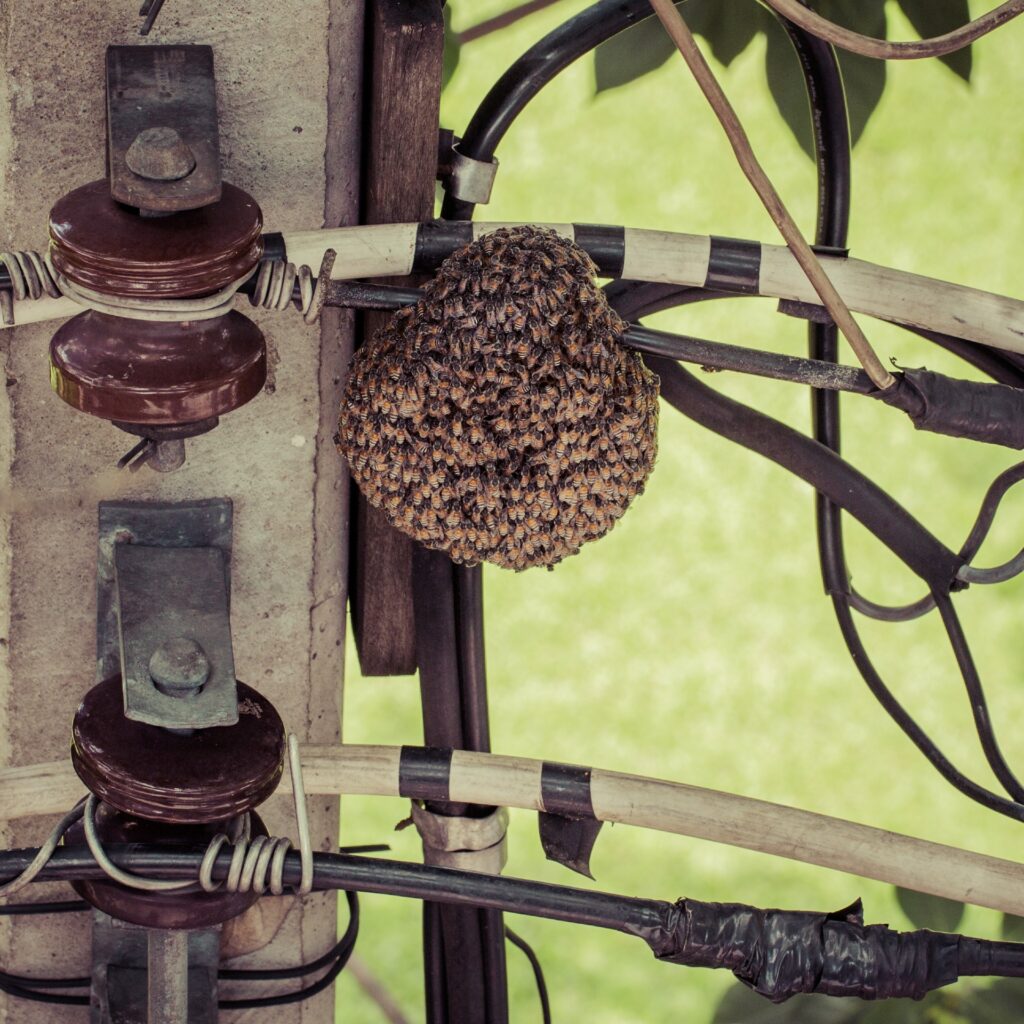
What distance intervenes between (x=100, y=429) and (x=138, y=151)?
0.58 ft

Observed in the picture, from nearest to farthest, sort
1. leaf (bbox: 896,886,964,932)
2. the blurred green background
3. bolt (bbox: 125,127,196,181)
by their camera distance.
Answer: bolt (bbox: 125,127,196,181) < leaf (bbox: 896,886,964,932) < the blurred green background

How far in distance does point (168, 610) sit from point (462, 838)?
195mm

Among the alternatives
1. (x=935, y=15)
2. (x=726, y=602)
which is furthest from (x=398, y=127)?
(x=726, y=602)

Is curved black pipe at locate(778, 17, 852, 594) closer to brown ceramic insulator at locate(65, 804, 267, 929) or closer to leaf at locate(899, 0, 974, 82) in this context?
leaf at locate(899, 0, 974, 82)

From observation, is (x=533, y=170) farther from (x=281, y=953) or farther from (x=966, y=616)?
(x=281, y=953)

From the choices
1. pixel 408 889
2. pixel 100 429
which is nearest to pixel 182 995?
pixel 408 889

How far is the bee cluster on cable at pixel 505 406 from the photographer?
540 millimetres

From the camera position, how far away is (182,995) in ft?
2.03

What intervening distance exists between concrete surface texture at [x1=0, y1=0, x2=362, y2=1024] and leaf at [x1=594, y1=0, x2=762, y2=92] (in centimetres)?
29

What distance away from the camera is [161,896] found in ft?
1.85

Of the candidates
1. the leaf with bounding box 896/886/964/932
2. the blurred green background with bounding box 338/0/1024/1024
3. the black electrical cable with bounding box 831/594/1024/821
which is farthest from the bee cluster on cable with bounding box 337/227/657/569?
the blurred green background with bounding box 338/0/1024/1024

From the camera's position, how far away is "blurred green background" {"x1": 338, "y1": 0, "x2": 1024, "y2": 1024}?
1.47 meters

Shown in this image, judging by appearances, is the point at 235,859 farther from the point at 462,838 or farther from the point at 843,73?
the point at 843,73

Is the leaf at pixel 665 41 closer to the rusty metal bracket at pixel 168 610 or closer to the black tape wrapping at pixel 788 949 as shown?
the rusty metal bracket at pixel 168 610
